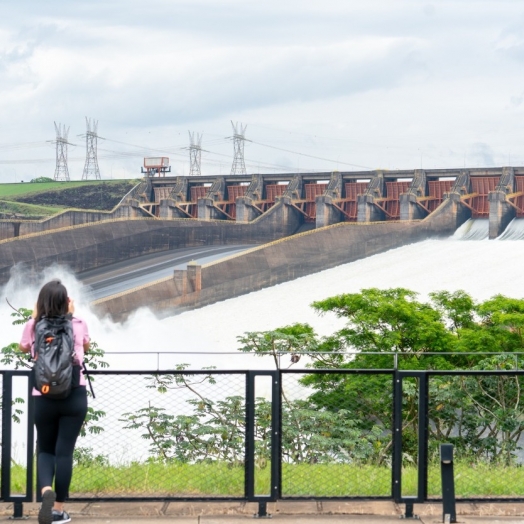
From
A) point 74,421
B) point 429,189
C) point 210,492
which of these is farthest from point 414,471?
point 429,189

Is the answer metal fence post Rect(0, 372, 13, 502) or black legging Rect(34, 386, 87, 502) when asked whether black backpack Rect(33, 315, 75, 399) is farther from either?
metal fence post Rect(0, 372, 13, 502)

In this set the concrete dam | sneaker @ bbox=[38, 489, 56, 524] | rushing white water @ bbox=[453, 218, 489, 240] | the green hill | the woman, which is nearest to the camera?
sneaker @ bbox=[38, 489, 56, 524]

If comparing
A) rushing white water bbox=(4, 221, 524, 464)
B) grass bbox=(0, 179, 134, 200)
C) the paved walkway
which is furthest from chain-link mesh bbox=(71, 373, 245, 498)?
grass bbox=(0, 179, 134, 200)

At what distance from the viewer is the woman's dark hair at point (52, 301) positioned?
591 centimetres

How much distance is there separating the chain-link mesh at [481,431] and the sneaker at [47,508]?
2730 millimetres

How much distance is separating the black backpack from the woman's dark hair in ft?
0.15

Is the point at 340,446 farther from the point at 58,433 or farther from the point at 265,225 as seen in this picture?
the point at 265,225

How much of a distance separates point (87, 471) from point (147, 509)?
77 cm

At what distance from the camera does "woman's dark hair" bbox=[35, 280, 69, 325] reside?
19.4ft

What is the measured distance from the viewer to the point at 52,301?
5922 millimetres

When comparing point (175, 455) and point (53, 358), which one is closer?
point (53, 358)

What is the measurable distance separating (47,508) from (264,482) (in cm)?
174

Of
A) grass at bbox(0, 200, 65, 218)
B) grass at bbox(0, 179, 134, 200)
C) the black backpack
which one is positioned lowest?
the black backpack

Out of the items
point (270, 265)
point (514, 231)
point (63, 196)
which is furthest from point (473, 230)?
point (63, 196)
